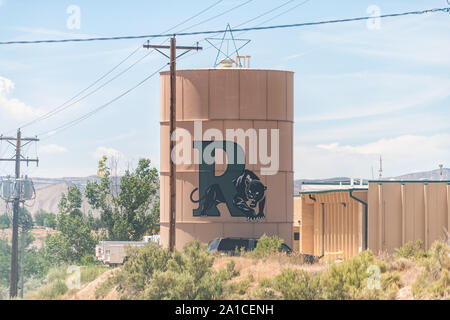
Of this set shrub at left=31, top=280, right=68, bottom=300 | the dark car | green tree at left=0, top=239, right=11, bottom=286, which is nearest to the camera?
shrub at left=31, top=280, right=68, bottom=300

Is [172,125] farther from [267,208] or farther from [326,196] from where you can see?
[326,196]

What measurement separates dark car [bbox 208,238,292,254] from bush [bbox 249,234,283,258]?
91cm

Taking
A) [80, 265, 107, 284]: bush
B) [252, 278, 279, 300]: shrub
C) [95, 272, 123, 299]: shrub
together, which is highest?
[252, 278, 279, 300]: shrub

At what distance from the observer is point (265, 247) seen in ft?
108

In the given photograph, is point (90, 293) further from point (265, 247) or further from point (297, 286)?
point (297, 286)

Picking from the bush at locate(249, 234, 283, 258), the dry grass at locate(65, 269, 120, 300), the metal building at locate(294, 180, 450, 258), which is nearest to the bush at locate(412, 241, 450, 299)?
the bush at locate(249, 234, 283, 258)

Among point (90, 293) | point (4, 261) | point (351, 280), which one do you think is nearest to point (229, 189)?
point (90, 293)

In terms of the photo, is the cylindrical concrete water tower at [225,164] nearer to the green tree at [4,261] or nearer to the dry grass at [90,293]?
the dry grass at [90,293]

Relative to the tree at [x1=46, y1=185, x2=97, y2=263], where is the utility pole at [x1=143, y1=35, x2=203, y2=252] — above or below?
above

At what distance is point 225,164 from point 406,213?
8.84m

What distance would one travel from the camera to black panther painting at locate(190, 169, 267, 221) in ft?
120

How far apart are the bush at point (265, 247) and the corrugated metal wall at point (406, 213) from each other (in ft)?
14.7

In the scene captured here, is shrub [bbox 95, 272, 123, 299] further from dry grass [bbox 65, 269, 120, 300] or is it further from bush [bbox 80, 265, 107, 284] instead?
bush [bbox 80, 265, 107, 284]
